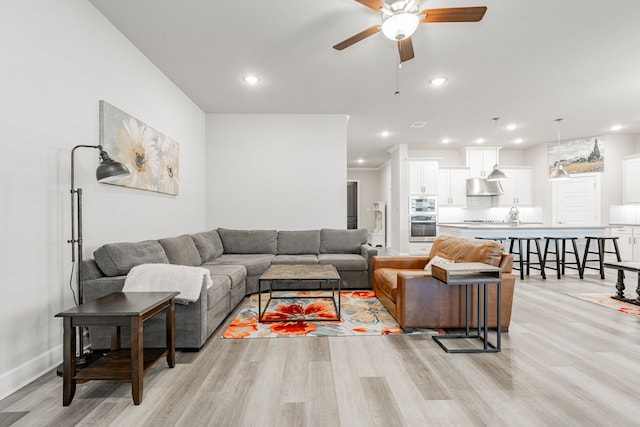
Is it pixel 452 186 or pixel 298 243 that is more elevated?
pixel 452 186

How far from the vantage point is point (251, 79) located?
12.9 ft

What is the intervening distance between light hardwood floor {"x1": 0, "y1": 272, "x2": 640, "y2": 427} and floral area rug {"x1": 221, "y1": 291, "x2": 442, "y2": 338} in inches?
6.0

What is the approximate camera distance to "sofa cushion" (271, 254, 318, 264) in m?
4.28

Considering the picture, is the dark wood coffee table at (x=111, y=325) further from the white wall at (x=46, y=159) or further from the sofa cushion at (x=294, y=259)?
the sofa cushion at (x=294, y=259)

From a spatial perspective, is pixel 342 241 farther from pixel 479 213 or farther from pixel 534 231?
pixel 479 213

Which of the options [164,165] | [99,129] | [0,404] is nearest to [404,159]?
[164,165]

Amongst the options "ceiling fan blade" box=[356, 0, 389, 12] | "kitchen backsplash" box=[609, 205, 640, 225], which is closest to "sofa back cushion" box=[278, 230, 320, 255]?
"ceiling fan blade" box=[356, 0, 389, 12]

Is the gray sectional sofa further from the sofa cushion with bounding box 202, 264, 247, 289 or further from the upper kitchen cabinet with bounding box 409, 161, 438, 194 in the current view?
the upper kitchen cabinet with bounding box 409, 161, 438, 194

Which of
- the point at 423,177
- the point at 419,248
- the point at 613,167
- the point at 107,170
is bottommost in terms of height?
the point at 419,248

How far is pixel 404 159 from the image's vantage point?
7.73 m

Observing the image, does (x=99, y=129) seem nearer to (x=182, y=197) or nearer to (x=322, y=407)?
(x=182, y=197)

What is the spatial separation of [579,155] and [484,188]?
7.21 feet

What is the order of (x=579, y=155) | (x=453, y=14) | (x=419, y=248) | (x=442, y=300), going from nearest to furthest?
(x=453, y=14) → (x=442, y=300) → (x=579, y=155) → (x=419, y=248)

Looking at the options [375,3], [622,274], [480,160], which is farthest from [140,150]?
[480,160]
